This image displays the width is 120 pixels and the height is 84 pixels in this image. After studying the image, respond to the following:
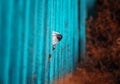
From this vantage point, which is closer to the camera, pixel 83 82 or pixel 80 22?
pixel 83 82

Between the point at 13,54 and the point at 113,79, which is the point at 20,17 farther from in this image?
the point at 113,79

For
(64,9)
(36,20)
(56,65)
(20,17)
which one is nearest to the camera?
(20,17)

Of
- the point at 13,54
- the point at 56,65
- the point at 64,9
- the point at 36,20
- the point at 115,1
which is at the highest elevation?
Answer: the point at 115,1

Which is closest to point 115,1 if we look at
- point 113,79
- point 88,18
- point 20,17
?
point 88,18

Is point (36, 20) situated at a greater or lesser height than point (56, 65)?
greater

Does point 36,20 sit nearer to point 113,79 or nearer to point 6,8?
point 6,8

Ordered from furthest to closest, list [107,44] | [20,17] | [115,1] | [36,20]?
[115,1] < [107,44] < [36,20] < [20,17]
